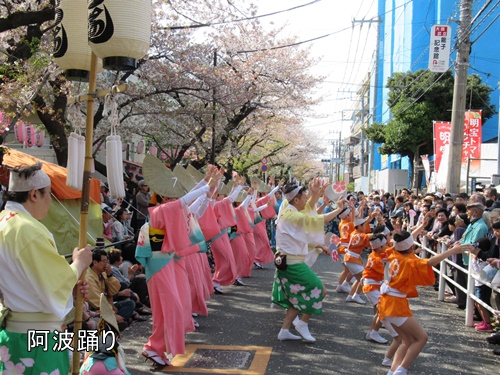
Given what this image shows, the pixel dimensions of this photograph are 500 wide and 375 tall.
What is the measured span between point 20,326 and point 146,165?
3326mm

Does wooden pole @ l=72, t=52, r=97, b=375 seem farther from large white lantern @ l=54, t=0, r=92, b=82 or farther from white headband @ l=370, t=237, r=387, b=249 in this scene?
white headband @ l=370, t=237, r=387, b=249

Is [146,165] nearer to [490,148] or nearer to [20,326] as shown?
[20,326]

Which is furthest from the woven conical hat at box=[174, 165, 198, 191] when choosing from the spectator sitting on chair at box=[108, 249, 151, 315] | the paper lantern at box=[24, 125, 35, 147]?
the paper lantern at box=[24, 125, 35, 147]

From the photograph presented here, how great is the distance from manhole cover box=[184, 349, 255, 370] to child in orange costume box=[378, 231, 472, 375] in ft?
5.16

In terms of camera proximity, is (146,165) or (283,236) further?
(283,236)

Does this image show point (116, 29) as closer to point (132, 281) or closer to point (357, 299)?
point (132, 281)

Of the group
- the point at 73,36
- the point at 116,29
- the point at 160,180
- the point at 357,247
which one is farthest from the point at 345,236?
the point at 116,29

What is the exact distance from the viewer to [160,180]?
632 centimetres

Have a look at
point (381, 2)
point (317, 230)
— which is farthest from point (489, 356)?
point (381, 2)

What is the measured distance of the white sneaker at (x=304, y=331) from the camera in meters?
6.77

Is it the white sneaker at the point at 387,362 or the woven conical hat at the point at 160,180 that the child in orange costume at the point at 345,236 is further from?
the woven conical hat at the point at 160,180

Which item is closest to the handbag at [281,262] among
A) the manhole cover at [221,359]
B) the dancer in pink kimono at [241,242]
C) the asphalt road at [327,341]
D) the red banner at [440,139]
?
the asphalt road at [327,341]

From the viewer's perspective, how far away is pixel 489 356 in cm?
635

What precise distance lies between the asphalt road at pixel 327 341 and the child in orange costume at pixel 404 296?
0.60 meters
